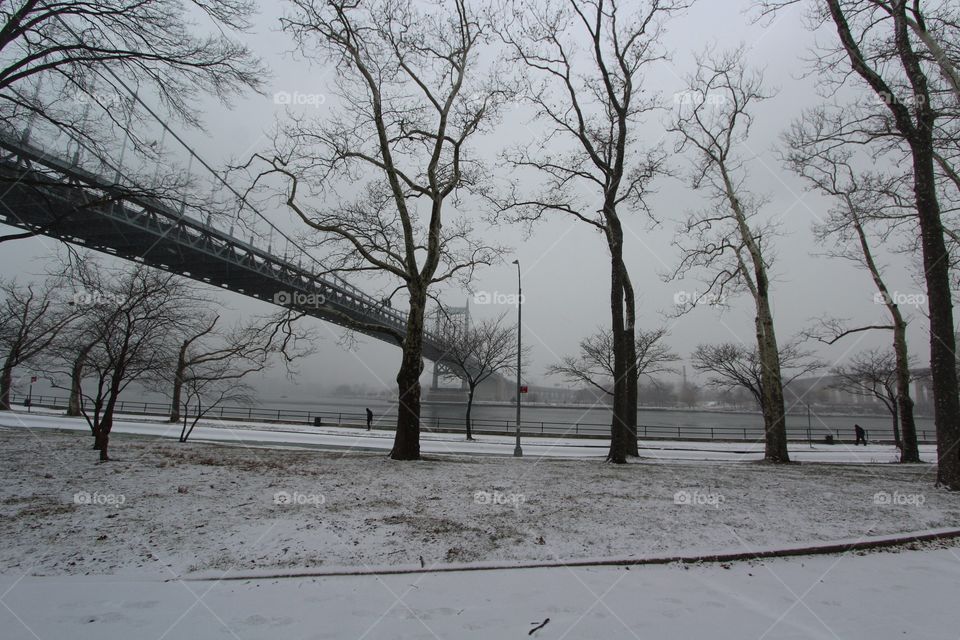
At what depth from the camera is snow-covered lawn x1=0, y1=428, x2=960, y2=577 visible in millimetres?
4535

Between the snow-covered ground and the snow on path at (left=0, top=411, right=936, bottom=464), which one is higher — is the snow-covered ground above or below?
above

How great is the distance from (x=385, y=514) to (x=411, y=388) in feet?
17.2

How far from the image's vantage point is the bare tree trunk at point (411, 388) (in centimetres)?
1065

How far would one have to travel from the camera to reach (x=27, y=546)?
4621mm

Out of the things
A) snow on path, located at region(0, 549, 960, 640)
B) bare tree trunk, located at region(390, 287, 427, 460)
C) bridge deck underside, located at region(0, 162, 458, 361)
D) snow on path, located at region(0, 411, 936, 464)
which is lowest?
snow on path, located at region(0, 411, 936, 464)

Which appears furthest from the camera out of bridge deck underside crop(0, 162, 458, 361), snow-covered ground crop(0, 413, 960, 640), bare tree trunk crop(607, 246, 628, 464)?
bridge deck underside crop(0, 162, 458, 361)

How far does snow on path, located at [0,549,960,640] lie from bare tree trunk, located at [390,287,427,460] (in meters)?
6.64

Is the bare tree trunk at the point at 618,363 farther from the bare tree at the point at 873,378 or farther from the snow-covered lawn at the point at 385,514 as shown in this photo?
the bare tree at the point at 873,378

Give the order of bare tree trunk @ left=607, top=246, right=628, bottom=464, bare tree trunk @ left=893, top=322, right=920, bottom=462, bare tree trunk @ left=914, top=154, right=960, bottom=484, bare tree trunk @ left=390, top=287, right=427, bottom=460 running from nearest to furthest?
bare tree trunk @ left=914, top=154, right=960, bottom=484
bare tree trunk @ left=390, top=287, right=427, bottom=460
bare tree trunk @ left=607, top=246, right=628, bottom=464
bare tree trunk @ left=893, top=322, right=920, bottom=462

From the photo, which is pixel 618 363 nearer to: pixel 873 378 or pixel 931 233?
pixel 931 233

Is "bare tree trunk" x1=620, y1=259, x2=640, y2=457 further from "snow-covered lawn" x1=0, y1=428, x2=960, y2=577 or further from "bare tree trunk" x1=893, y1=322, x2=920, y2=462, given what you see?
"bare tree trunk" x1=893, y1=322, x2=920, y2=462

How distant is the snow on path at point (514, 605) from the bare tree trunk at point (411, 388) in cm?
664

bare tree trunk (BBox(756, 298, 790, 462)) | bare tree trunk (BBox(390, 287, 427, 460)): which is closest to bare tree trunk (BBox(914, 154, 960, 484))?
bare tree trunk (BBox(756, 298, 790, 462))

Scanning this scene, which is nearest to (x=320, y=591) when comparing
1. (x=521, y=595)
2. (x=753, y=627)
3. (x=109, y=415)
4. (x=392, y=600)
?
(x=392, y=600)
